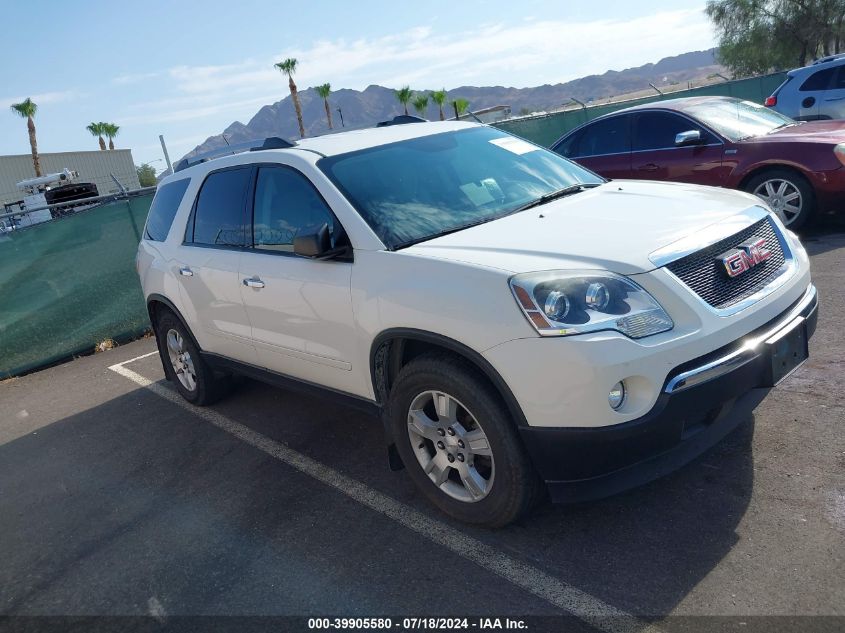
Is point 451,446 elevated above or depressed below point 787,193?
below

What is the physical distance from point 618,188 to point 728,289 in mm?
1288

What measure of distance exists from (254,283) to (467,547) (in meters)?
2.09

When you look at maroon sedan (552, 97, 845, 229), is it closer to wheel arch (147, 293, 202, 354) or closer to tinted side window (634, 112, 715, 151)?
tinted side window (634, 112, 715, 151)

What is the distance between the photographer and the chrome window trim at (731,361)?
2.96m

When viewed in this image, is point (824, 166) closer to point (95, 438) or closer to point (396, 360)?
point (396, 360)

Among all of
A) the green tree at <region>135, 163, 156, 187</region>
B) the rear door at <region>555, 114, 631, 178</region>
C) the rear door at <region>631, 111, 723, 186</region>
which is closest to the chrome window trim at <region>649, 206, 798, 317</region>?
the rear door at <region>631, 111, 723, 186</region>

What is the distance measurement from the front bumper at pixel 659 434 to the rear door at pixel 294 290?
4.33ft

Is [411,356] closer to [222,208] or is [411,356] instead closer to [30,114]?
[222,208]

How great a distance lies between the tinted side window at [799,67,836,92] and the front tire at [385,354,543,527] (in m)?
12.6

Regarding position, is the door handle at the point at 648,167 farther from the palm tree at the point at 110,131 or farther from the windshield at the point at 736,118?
the palm tree at the point at 110,131

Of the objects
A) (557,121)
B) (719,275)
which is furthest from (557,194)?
(557,121)

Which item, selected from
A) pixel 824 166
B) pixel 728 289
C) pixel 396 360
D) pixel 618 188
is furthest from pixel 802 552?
pixel 824 166

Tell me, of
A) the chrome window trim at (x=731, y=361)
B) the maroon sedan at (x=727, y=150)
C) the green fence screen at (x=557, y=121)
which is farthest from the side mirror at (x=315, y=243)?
the green fence screen at (x=557, y=121)

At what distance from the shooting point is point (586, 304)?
3014mm
